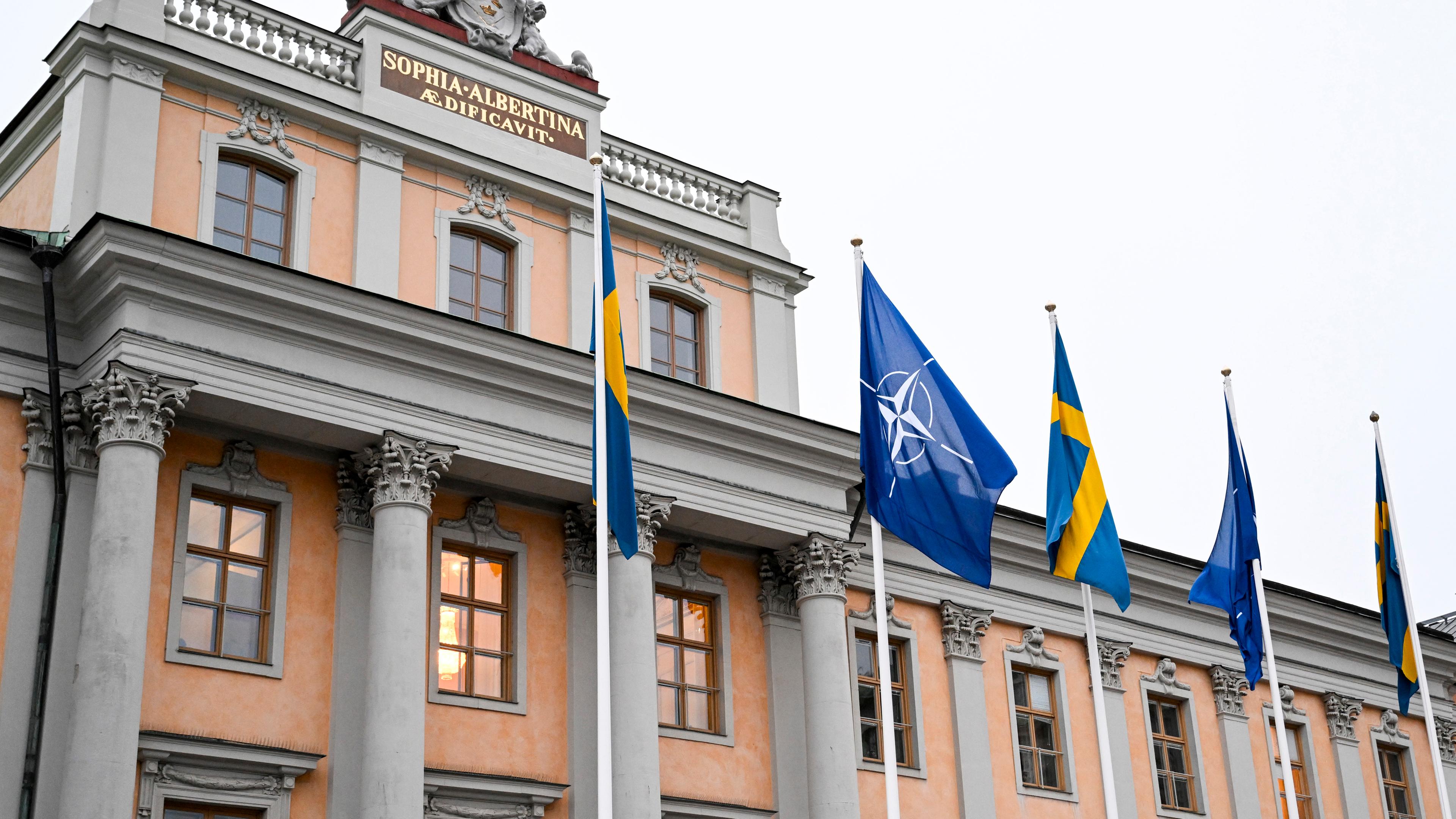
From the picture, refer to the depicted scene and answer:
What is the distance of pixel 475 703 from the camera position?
65.9 ft

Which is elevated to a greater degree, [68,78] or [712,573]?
[68,78]

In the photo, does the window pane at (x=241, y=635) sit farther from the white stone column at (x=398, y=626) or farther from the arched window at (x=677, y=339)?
the arched window at (x=677, y=339)

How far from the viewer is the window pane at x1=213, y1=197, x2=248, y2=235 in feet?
66.0

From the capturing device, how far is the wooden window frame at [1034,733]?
1035 inches

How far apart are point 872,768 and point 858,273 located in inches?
364

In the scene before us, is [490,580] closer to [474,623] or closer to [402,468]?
[474,623]

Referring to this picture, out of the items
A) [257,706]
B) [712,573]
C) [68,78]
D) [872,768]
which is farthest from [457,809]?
[68,78]

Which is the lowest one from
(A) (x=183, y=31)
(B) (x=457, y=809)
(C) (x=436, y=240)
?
(B) (x=457, y=809)

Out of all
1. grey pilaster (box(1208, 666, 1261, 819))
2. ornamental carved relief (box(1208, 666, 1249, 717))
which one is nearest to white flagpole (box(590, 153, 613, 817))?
grey pilaster (box(1208, 666, 1261, 819))

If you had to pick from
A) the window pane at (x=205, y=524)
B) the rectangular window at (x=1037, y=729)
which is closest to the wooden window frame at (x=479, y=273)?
the window pane at (x=205, y=524)

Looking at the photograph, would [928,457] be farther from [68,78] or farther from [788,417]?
[68,78]

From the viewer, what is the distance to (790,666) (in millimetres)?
23344

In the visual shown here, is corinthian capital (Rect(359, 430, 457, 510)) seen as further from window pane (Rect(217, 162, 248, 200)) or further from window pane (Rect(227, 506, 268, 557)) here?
window pane (Rect(217, 162, 248, 200))

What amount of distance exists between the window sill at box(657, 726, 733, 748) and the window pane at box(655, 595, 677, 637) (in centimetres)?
136
